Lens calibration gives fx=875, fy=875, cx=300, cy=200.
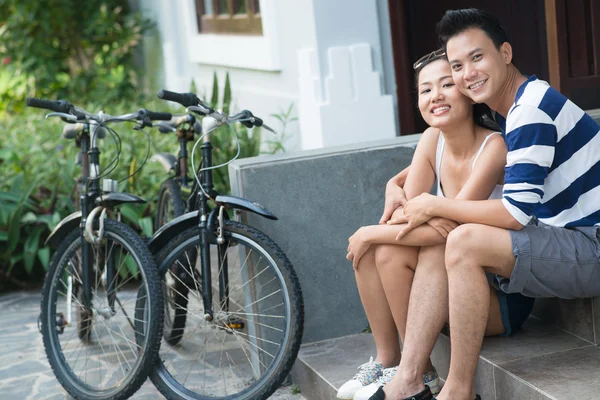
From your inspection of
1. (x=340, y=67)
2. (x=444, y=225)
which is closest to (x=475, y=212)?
(x=444, y=225)

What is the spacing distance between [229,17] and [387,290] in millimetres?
4771

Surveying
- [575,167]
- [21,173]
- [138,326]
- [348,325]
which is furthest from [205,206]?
[21,173]

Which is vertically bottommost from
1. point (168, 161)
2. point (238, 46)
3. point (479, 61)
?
point (168, 161)

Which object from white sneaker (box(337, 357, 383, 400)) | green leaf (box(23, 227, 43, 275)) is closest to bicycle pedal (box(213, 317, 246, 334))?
white sneaker (box(337, 357, 383, 400))

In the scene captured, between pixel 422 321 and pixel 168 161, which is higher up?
pixel 168 161

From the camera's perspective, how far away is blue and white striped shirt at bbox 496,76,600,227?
2723mm

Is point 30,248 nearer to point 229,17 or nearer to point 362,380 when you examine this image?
point 229,17

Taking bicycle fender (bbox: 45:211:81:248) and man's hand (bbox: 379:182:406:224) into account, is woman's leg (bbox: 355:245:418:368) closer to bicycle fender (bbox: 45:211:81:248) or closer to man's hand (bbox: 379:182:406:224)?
man's hand (bbox: 379:182:406:224)

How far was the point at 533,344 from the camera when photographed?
10.4 feet

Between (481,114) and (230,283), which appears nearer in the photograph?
(481,114)

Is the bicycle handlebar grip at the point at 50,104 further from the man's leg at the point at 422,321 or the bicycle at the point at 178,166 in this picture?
the man's leg at the point at 422,321

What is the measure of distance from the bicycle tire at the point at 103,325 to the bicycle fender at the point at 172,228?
0.36 ft

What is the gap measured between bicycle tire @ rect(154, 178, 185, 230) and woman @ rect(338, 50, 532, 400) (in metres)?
1.41

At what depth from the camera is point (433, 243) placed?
294 cm
